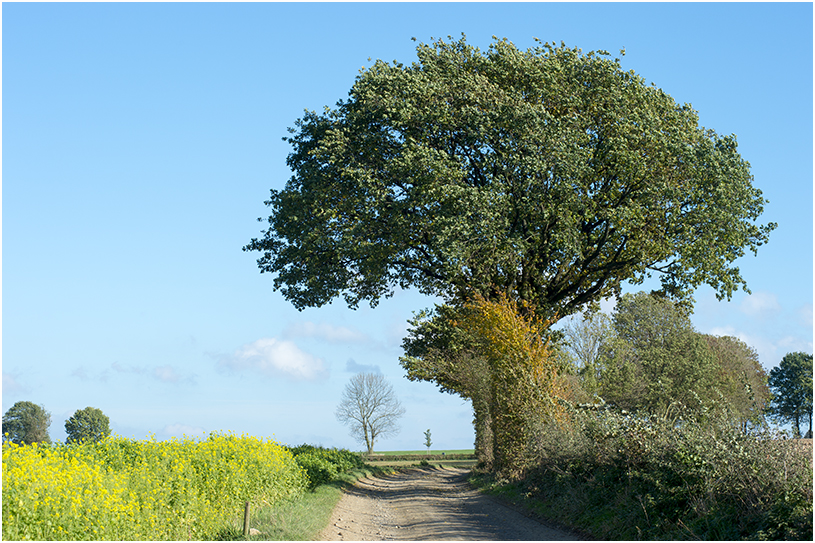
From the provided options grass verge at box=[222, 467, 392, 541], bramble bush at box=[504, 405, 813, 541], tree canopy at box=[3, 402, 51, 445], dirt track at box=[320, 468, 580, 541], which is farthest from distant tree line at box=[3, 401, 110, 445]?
bramble bush at box=[504, 405, 813, 541]

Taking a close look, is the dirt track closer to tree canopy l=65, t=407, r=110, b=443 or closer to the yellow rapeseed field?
the yellow rapeseed field

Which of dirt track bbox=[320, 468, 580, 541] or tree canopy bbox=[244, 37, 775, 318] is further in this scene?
tree canopy bbox=[244, 37, 775, 318]

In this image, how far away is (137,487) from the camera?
1104 cm

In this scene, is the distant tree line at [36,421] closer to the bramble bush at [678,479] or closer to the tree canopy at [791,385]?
the bramble bush at [678,479]

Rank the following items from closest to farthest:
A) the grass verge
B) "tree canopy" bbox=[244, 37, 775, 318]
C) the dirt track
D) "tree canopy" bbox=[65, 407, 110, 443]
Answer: the grass verge, the dirt track, "tree canopy" bbox=[244, 37, 775, 318], "tree canopy" bbox=[65, 407, 110, 443]

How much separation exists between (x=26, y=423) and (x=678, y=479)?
251 feet

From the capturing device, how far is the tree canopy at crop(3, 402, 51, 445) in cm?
6944

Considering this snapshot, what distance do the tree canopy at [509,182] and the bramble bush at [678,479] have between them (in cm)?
721

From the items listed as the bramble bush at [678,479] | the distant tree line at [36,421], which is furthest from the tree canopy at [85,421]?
the bramble bush at [678,479]

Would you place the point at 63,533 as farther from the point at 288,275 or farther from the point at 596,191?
the point at 596,191

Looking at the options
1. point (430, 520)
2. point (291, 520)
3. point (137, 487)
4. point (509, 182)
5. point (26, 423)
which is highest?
point (509, 182)

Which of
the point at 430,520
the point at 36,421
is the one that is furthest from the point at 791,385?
the point at 36,421

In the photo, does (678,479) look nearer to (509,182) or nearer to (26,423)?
(509,182)

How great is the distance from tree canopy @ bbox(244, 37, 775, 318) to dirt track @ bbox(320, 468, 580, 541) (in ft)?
24.0
